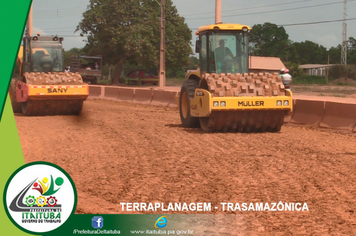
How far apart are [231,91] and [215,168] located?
4.06 m

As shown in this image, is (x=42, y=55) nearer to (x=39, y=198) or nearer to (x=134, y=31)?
Result: (x=39, y=198)

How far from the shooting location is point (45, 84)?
52.1ft

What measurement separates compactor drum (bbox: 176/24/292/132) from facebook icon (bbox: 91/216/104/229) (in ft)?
22.9

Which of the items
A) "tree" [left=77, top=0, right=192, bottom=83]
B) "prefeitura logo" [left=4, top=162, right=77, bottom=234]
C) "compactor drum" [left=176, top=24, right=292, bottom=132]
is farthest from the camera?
"tree" [left=77, top=0, right=192, bottom=83]

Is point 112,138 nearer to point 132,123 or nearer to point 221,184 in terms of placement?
point 132,123

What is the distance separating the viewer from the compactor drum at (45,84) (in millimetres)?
15831

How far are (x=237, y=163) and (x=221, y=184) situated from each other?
1.49 meters

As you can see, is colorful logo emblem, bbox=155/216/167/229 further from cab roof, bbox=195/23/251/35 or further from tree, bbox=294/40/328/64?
tree, bbox=294/40/328/64

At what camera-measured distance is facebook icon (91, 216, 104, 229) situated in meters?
4.75

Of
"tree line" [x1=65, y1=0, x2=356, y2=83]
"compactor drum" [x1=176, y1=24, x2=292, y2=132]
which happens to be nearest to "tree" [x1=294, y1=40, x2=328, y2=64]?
"tree line" [x1=65, y1=0, x2=356, y2=83]

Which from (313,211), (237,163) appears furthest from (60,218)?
(237,163)

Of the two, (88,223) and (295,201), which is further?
(295,201)

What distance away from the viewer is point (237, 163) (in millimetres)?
8477

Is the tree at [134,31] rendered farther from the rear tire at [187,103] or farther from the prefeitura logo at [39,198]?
the prefeitura logo at [39,198]
